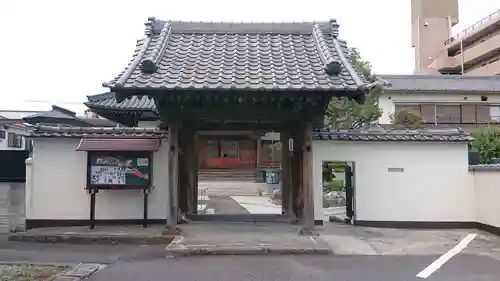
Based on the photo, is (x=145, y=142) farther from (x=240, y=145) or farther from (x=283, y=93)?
(x=240, y=145)

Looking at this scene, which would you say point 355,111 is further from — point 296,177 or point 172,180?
point 172,180

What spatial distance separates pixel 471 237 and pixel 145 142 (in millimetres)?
7277

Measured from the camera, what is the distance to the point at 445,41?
44156 mm

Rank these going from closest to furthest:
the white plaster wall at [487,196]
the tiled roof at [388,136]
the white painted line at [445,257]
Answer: the white painted line at [445,257] → the white plaster wall at [487,196] → the tiled roof at [388,136]

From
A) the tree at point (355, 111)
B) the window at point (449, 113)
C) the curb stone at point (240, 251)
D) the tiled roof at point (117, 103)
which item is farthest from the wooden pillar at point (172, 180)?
the window at point (449, 113)

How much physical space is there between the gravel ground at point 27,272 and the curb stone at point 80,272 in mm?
142

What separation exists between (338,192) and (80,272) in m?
14.8

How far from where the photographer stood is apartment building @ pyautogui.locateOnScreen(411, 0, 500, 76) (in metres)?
41.6

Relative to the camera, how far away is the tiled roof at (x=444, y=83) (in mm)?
30520

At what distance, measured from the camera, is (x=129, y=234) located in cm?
919

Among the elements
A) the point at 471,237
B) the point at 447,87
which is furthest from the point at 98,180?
the point at 447,87

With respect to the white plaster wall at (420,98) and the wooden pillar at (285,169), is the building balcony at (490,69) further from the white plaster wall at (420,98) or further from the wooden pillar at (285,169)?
the wooden pillar at (285,169)

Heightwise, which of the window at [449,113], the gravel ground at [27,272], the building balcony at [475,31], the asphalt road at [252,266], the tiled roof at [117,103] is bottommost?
the asphalt road at [252,266]

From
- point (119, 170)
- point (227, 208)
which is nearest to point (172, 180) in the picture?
point (119, 170)
